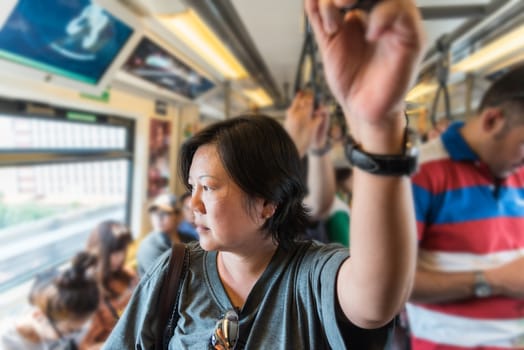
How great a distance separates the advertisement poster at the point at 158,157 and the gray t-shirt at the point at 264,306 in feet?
7.53

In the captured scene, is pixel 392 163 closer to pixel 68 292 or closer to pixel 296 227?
pixel 296 227

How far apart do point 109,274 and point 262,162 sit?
201 cm

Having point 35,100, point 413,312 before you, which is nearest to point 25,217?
point 35,100

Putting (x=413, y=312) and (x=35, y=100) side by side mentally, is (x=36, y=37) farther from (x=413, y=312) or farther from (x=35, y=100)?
(x=413, y=312)

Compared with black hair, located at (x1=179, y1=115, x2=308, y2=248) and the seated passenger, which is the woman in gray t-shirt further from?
the seated passenger

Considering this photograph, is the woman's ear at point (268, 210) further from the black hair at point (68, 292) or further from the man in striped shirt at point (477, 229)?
the black hair at point (68, 292)

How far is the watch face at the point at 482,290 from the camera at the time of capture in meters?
0.86

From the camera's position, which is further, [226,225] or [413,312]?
[413,312]

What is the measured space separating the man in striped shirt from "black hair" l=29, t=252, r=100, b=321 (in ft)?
6.45

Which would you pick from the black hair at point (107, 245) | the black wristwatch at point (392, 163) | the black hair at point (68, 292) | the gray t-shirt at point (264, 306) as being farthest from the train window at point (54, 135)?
the black wristwatch at point (392, 163)

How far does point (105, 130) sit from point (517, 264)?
2570mm

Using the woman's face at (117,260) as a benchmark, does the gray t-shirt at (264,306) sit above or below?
above

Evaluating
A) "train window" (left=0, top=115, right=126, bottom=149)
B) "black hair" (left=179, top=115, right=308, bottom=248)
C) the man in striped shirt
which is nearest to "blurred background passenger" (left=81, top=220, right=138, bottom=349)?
"train window" (left=0, top=115, right=126, bottom=149)

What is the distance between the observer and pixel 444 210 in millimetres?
914
